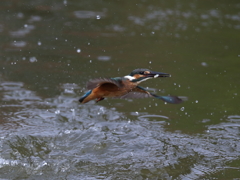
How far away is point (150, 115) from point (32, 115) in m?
1.65

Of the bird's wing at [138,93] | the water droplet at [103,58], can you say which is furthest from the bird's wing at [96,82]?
the water droplet at [103,58]

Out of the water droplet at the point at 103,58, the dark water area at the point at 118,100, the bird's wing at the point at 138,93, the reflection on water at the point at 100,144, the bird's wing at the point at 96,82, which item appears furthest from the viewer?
the water droplet at the point at 103,58

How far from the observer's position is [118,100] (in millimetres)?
6859

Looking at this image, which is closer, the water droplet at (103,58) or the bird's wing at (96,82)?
the bird's wing at (96,82)

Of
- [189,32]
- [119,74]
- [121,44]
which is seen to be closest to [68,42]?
[121,44]

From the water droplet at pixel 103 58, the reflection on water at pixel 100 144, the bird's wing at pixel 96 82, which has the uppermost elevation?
the bird's wing at pixel 96 82

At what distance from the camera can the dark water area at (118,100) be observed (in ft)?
16.3

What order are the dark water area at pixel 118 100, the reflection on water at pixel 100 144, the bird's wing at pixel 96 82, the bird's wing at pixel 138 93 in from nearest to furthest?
the bird's wing at pixel 96 82 < the bird's wing at pixel 138 93 < the reflection on water at pixel 100 144 < the dark water area at pixel 118 100

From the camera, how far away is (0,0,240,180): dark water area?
495 cm

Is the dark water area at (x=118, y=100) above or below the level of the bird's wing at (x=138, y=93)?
below

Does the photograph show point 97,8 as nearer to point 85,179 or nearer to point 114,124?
point 114,124

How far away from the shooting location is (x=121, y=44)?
9047 millimetres

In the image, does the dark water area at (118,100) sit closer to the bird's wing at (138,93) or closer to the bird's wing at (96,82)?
the bird's wing at (138,93)

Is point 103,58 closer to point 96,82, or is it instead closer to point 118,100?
point 118,100
